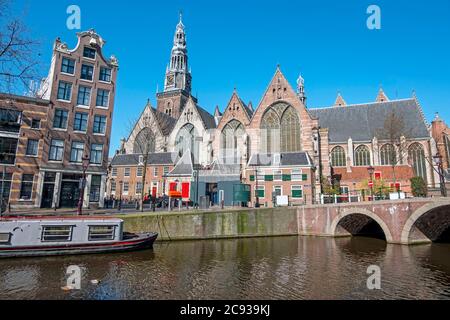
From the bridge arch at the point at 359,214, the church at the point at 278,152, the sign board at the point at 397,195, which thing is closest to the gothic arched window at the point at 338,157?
the church at the point at 278,152

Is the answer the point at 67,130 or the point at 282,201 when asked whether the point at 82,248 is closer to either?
the point at 67,130

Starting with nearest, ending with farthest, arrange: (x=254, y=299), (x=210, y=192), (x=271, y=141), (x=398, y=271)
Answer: (x=254, y=299), (x=398, y=271), (x=210, y=192), (x=271, y=141)

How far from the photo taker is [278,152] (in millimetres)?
40781

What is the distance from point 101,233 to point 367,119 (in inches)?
1964

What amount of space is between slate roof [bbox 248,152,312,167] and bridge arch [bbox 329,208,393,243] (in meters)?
10.7

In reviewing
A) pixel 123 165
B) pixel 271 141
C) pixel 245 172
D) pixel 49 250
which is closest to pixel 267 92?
pixel 271 141

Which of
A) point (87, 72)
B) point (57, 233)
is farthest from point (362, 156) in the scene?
point (57, 233)

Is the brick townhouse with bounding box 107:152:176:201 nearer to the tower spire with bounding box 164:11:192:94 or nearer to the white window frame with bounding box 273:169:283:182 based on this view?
the white window frame with bounding box 273:169:283:182

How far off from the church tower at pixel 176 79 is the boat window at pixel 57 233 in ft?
178

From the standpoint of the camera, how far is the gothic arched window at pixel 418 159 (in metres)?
42.5

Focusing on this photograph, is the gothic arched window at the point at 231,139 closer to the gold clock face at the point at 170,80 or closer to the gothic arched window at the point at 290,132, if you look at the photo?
the gothic arched window at the point at 290,132
